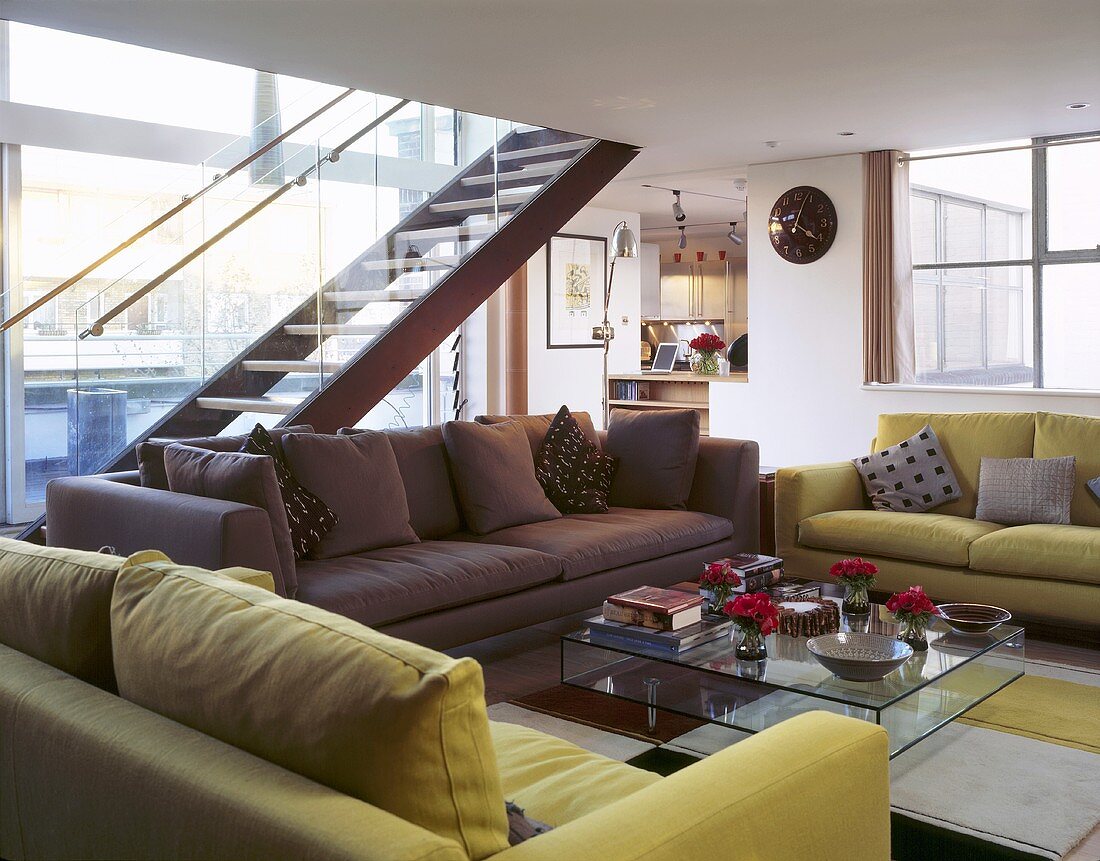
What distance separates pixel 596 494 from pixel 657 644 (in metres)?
1.81

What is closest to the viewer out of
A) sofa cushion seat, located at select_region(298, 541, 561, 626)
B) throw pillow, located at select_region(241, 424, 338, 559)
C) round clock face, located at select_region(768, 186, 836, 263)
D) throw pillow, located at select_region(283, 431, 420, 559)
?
sofa cushion seat, located at select_region(298, 541, 561, 626)

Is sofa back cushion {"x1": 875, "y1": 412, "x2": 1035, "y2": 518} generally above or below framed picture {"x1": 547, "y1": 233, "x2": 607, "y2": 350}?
below

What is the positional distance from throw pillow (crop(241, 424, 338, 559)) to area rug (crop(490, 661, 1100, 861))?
932mm

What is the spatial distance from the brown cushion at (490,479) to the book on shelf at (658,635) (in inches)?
46.0

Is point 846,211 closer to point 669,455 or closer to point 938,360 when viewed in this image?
point 938,360

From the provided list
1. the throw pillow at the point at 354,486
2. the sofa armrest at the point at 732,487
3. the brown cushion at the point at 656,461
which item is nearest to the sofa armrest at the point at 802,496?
the sofa armrest at the point at 732,487

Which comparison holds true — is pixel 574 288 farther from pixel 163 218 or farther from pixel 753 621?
pixel 753 621

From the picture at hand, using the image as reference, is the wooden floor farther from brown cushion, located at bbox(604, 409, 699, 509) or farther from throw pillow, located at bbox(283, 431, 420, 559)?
brown cushion, located at bbox(604, 409, 699, 509)

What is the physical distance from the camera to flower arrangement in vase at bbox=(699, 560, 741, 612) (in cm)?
360

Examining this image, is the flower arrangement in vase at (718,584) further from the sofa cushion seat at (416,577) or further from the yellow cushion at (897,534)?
the yellow cushion at (897,534)

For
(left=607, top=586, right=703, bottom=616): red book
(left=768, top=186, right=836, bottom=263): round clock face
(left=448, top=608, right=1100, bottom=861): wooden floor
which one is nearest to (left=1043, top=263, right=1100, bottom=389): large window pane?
(left=768, top=186, right=836, bottom=263): round clock face

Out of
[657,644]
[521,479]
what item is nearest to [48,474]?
[521,479]

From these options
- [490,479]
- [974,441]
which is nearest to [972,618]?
[974,441]

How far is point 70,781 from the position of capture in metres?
1.48
